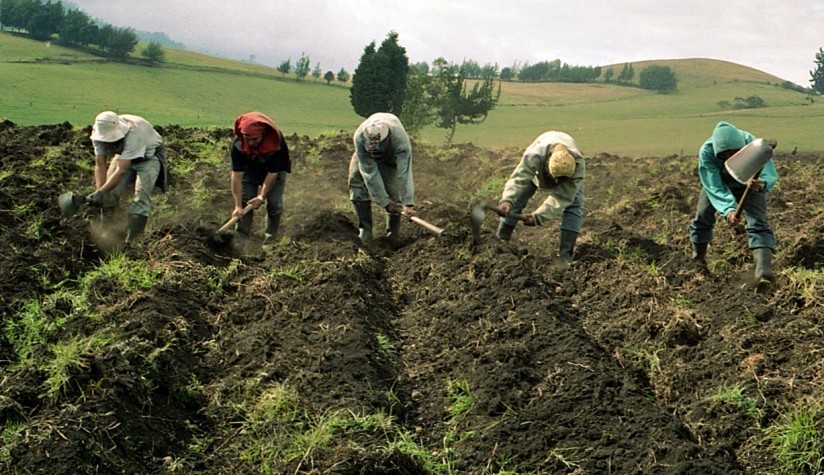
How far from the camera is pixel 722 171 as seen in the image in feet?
21.5

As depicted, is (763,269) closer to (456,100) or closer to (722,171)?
(722,171)

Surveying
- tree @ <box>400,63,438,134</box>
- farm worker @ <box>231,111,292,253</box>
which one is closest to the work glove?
farm worker @ <box>231,111,292,253</box>

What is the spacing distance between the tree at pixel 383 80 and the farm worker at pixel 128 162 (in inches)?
970

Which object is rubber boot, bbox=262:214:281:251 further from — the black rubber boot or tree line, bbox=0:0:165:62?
tree line, bbox=0:0:165:62

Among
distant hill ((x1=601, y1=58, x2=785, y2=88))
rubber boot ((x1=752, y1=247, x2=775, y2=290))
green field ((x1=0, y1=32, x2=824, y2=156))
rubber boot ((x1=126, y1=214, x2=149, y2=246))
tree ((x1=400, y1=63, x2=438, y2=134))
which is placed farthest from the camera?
Result: distant hill ((x1=601, y1=58, x2=785, y2=88))

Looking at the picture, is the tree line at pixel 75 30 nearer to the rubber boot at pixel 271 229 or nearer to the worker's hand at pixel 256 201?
the rubber boot at pixel 271 229

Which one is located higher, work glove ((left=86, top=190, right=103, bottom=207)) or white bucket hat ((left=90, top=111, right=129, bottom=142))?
white bucket hat ((left=90, top=111, right=129, bottom=142))

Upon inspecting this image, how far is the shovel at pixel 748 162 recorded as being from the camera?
19.9 ft

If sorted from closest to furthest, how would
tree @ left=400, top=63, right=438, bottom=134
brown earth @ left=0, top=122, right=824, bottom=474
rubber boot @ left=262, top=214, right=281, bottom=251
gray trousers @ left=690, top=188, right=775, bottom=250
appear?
brown earth @ left=0, top=122, right=824, bottom=474 < gray trousers @ left=690, top=188, right=775, bottom=250 < rubber boot @ left=262, top=214, right=281, bottom=251 < tree @ left=400, top=63, right=438, bottom=134

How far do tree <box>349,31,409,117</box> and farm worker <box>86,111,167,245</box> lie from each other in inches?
970

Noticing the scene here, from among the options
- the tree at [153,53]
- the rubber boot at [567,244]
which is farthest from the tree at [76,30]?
the rubber boot at [567,244]

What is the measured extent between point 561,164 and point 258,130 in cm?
270

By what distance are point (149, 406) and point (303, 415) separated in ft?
2.80

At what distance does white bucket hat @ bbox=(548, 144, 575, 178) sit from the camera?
6.72 metres
